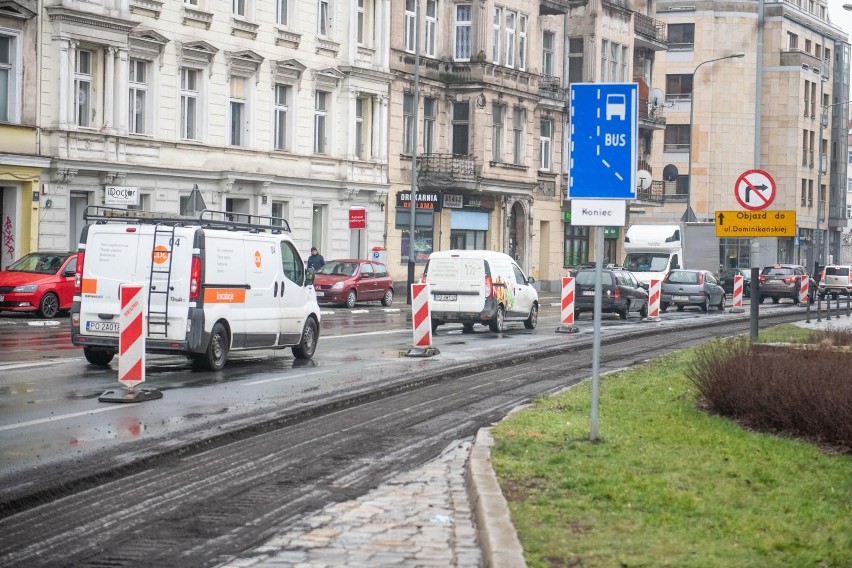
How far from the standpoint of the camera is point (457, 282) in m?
30.7

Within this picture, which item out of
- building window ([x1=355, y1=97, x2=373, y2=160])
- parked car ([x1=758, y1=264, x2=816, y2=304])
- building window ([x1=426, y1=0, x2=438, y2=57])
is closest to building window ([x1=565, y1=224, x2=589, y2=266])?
parked car ([x1=758, y1=264, x2=816, y2=304])

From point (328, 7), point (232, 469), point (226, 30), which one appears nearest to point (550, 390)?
point (232, 469)

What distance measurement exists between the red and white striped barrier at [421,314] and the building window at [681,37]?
70.3 meters

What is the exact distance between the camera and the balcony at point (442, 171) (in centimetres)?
5338

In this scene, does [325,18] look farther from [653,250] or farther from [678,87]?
[678,87]

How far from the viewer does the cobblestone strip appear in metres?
7.39

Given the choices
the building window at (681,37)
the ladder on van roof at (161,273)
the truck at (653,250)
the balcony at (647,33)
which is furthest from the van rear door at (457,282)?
the building window at (681,37)

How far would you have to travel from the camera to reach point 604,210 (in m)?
11.3

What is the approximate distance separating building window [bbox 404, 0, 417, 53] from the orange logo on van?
35.1 meters

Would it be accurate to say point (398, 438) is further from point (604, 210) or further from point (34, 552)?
point (34, 552)

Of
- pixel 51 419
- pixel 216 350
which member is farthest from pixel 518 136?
pixel 51 419

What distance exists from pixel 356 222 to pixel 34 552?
128 ft

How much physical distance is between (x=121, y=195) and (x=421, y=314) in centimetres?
1408

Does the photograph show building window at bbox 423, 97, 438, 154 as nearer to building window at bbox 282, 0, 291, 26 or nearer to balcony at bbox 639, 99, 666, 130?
building window at bbox 282, 0, 291, 26
